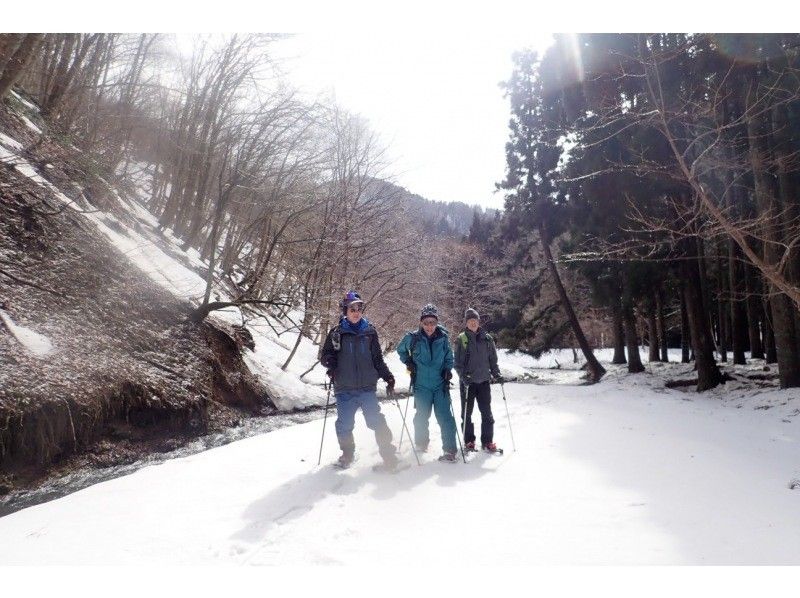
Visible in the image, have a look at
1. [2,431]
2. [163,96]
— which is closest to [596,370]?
[2,431]

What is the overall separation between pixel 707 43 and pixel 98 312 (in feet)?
43.6

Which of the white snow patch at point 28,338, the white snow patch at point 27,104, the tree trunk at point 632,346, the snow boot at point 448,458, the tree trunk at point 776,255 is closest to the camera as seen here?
the snow boot at point 448,458

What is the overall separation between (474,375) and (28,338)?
674 centimetres

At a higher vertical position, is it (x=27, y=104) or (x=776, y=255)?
(x=27, y=104)

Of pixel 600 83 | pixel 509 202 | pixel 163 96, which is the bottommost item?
pixel 509 202

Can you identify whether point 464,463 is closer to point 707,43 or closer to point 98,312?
point 98,312

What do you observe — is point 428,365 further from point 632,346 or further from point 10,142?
point 632,346

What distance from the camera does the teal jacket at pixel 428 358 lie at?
5.84m

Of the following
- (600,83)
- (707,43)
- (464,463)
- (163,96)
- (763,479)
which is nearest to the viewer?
(763,479)

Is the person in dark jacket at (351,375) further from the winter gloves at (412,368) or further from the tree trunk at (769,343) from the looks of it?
the tree trunk at (769,343)

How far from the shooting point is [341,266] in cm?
1611

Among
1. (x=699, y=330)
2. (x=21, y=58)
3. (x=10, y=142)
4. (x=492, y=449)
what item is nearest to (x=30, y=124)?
(x=10, y=142)

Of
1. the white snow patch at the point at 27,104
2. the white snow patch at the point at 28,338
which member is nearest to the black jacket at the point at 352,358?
the white snow patch at the point at 28,338

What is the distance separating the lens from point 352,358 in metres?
5.36
